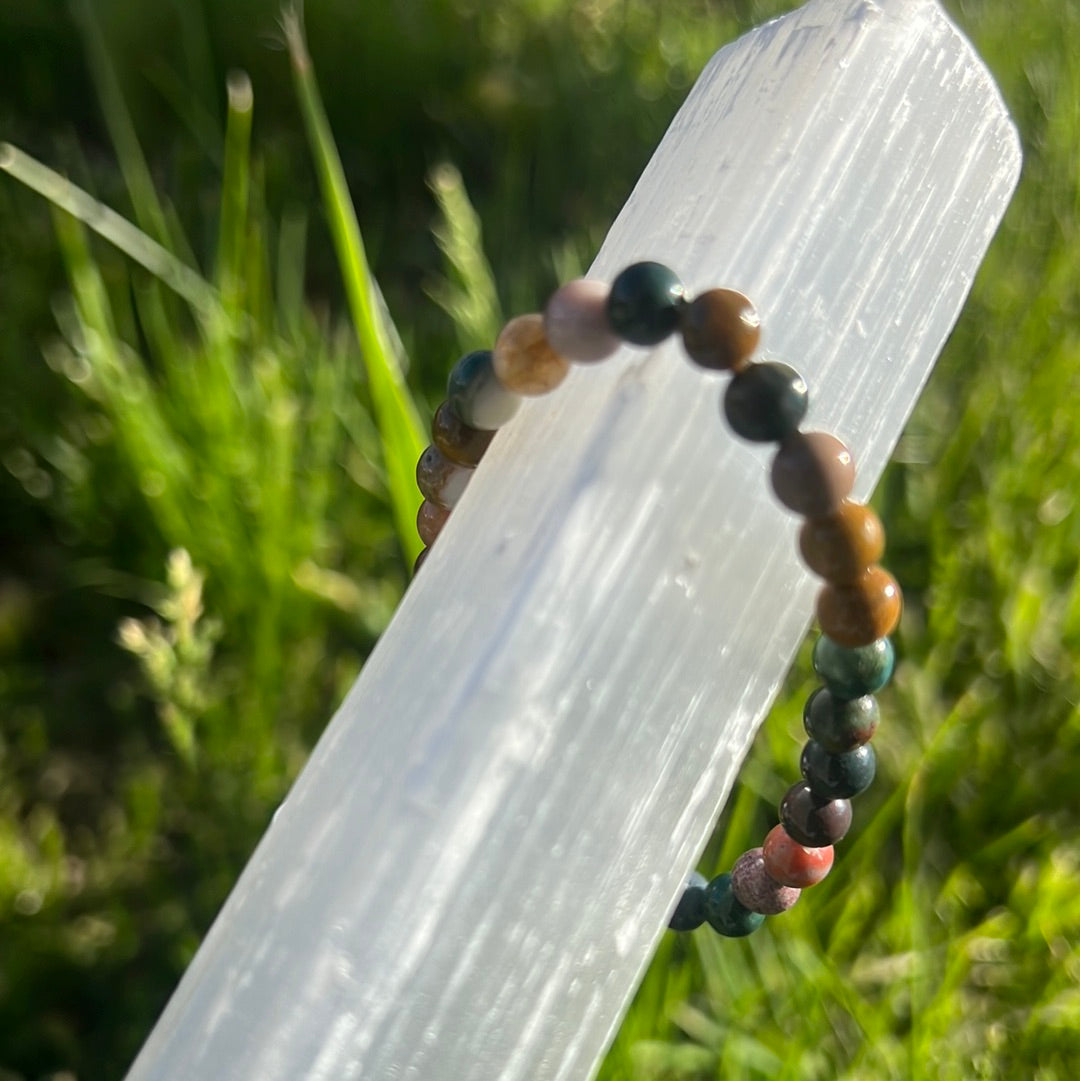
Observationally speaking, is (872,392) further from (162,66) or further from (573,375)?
(162,66)

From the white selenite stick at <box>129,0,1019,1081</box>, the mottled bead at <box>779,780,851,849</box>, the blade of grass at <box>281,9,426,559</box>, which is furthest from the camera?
the blade of grass at <box>281,9,426,559</box>

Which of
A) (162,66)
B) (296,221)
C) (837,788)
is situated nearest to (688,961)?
(837,788)

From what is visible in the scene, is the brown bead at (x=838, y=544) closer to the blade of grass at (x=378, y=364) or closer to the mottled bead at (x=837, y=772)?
the mottled bead at (x=837, y=772)

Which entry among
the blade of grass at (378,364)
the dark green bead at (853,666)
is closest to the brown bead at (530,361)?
the dark green bead at (853,666)

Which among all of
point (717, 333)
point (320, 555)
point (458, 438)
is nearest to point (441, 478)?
point (458, 438)

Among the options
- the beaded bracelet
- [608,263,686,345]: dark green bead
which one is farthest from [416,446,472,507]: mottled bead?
[608,263,686,345]: dark green bead

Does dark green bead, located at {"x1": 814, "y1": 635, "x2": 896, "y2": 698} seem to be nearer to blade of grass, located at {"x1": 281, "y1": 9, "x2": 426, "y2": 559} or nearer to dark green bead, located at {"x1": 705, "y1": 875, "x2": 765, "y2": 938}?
dark green bead, located at {"x1": 705, "y1": 875, "x2": 765, "y2": 938}
